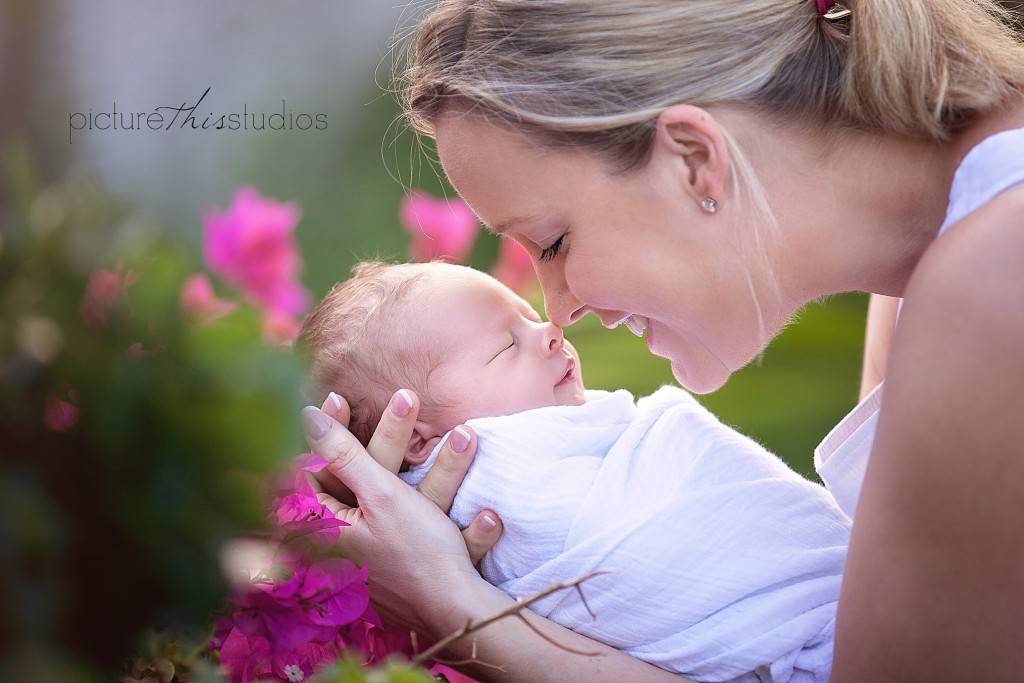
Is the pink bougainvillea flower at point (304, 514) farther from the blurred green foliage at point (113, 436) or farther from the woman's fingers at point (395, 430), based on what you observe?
the woman's fingers at point (395, 430)

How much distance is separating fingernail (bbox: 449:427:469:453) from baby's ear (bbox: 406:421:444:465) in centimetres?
16

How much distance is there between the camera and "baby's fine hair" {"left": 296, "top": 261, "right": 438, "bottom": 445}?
66.5 inches

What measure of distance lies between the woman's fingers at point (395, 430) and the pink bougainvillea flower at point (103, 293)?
38.3 inches

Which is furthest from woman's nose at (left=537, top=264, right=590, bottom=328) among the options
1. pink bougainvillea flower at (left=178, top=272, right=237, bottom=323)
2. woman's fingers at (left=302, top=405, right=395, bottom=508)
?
pink bougainvillea flower at (left=178, top=272, right=237, bottom=323)

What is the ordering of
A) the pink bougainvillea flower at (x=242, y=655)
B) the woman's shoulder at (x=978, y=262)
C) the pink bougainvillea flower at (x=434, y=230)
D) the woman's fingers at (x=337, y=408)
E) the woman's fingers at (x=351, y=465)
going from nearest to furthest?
1. the pink bougainvillea flower at (x=242, y=655)
2. the woman's shoulder at (x=978, y=262)
3. the woman's fingers at (x=351, y=465)
4. the woman's fingers at (x=337, y=408)
5. the pink bougainvillea flower at (x=434, y=230)

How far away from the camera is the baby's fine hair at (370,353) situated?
1.69m

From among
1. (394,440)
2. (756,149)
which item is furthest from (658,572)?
(756,149)

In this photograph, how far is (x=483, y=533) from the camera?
1.51m

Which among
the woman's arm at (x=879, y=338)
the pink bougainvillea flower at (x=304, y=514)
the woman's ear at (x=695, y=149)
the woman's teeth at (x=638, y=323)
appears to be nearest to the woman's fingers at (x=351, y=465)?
the pink bougainvillea flower at (x=304, y=514)

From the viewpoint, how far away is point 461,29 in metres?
1.56

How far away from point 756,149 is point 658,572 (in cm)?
64

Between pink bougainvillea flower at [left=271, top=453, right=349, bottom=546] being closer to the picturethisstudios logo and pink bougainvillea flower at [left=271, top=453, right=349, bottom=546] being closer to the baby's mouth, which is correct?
the baby's mouth

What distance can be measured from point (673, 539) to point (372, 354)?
2.05ft

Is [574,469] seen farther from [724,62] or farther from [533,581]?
[724,62]
